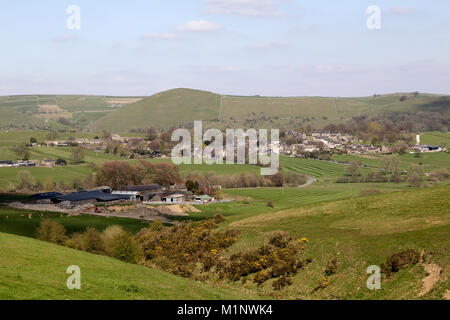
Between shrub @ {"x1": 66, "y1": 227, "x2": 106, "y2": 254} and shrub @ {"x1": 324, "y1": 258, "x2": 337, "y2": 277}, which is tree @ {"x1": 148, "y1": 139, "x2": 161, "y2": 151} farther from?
shrub @ {"x1": 324, "y1": 258, "x2": 337, "y2": 277}

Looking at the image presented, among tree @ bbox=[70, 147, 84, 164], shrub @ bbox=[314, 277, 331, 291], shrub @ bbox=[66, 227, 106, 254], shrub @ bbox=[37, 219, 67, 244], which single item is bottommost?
tree @ bbox=[70, 147, 84, 164]

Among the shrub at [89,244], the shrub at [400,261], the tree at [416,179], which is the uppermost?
the shrub at [400,261]

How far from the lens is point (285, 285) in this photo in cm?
2844

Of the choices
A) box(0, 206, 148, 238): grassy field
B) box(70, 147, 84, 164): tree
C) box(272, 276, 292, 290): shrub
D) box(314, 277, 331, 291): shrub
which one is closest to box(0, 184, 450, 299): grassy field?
box(314, 277, 331, 291): shrub

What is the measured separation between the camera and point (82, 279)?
20.8 meters

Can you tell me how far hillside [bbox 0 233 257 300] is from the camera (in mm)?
18297

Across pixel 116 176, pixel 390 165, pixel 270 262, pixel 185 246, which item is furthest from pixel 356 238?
pixel 390 165

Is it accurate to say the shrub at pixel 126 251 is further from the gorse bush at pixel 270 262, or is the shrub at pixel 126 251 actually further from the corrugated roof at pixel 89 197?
the corrugated roof at pixel 89 197

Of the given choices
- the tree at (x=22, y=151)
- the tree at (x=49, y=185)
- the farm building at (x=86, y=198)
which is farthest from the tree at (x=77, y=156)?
the farm building at (x=86, y=198)

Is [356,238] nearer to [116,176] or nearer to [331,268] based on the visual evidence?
[331,268]

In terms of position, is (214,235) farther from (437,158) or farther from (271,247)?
(437,158)

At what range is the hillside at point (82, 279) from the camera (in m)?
18.3

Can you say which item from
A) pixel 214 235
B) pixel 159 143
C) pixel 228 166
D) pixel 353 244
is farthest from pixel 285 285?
pixel 159 143
